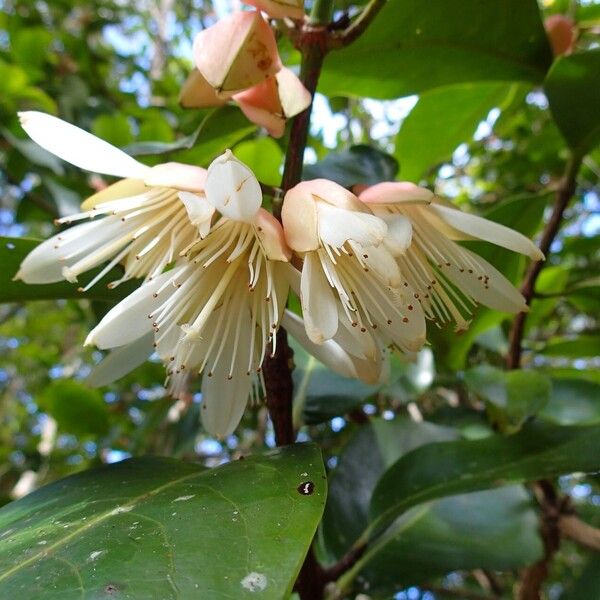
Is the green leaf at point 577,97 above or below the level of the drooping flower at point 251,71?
below

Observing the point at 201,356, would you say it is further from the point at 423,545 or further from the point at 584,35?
the point at 584,35

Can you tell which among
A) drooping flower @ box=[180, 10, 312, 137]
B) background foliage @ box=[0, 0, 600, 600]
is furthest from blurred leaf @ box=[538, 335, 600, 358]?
drooping flower @ box=[180, 10, 312, 137]

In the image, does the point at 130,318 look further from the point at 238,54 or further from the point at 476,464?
→ the point at 476,464

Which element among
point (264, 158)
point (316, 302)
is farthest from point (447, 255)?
point (264, 158)

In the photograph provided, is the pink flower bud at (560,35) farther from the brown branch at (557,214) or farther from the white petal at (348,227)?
the white petal at (348,227)

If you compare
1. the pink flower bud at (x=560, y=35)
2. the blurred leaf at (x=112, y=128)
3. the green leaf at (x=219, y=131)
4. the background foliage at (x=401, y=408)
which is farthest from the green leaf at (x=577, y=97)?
the blurred leaf at (x=112, y=128)
